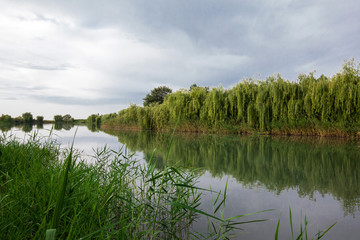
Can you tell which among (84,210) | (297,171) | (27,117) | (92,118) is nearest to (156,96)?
(92,118)

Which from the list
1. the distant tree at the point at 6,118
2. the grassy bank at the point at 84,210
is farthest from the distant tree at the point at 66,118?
the grassy bank at the point at 84,210

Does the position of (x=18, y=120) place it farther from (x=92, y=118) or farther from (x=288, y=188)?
(x=288, y=188)

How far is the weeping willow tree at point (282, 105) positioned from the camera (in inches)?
440

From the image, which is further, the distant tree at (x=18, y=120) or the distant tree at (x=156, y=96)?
the distant tree at (x=156, y=96)

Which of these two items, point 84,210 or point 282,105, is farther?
point 282,105

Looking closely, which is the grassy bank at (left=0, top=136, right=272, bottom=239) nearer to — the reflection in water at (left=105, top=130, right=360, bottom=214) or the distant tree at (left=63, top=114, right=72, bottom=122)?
the reflection in water at (left=105, top=130, right=360, bottom=214)

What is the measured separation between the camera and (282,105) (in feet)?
41.2

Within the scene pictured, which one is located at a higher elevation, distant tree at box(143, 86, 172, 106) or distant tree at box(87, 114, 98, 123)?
distant tree at box(143, 86, 172, 106)

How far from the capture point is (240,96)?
1370 centimetres

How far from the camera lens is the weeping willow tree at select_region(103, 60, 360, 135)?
36.6 ft

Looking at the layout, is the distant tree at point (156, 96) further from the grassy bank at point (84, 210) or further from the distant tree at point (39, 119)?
the grassy bank at point (84, 210)

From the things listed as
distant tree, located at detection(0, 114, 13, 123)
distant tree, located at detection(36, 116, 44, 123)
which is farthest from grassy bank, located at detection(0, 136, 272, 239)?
distant tree, located at detection(36, 116, 44, 123)

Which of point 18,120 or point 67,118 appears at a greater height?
point 67,118

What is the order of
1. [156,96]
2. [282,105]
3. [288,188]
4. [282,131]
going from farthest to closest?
[156,96], [282,131], [282,105], [288,188]
